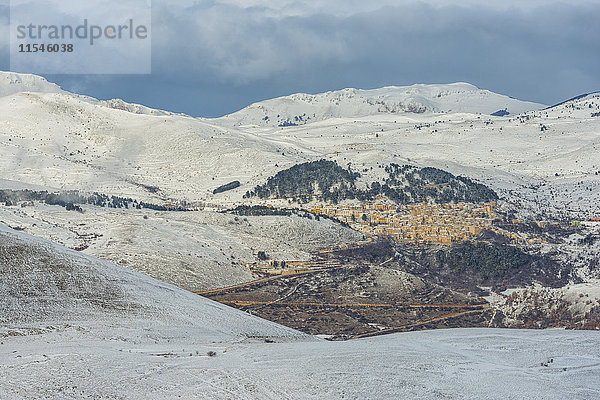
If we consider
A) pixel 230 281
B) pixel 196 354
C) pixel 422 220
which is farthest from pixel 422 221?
pixel 196 354

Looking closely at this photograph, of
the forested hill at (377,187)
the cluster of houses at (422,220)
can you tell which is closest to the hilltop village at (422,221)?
the cluster of houses at (422,220)

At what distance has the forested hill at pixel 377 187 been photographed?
97812mm

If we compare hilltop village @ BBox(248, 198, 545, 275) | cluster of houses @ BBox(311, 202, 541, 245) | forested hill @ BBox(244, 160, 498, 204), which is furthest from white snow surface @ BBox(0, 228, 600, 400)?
forested hill @ BBox(244, 160, 498, 204)

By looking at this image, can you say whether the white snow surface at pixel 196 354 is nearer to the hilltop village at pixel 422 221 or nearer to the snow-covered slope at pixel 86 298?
the snow-covered slope at pixel 86 298

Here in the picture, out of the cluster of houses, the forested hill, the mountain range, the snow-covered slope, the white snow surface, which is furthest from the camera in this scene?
the forested hill

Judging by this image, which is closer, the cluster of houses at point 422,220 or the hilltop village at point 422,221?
the hilltop village at point 422,221

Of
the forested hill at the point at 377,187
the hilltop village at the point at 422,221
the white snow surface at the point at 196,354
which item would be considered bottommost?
the white snow surface at the point at 196,354

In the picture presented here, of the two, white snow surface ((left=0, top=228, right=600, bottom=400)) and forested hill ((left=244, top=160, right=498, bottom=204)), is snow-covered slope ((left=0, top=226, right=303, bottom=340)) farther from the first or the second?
forested hill ((left=244, top=160, right=498, bottom=204))

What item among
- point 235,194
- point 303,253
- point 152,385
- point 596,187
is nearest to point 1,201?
point 303,253

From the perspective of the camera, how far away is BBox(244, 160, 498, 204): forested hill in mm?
97812

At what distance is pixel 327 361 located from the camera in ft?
64.2

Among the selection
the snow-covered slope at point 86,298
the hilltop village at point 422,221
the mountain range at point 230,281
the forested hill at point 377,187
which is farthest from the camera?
the forested hill at point 377,187

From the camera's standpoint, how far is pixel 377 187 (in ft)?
327

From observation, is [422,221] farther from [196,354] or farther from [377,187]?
[196,354]
